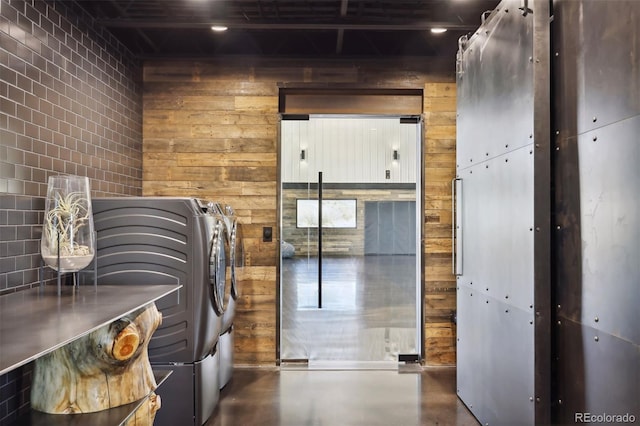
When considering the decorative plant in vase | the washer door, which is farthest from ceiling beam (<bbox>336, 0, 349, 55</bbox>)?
the decorative plant in vase

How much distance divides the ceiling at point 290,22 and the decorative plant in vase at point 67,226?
1596 mm

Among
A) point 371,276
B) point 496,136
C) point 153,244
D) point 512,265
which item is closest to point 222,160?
point 153,244

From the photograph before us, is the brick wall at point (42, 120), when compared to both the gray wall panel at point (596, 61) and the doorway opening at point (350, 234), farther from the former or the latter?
the gray wall panel at point (596, 61)

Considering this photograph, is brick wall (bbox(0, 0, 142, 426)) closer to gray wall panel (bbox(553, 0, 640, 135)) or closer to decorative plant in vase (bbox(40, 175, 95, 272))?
decorative plant in vase (bbox(40, 175, 95, 272))

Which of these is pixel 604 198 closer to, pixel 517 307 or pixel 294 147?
pixel 517 307

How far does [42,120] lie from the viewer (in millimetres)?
2617

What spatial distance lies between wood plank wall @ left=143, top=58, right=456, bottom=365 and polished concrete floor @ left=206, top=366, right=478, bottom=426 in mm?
425

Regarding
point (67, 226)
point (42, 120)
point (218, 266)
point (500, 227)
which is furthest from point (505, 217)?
point (42, 120)

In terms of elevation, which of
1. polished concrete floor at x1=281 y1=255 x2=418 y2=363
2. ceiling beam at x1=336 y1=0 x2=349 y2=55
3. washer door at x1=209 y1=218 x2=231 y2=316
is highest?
ceiling beam at x1=336 y1=0 x2=349 y2=55

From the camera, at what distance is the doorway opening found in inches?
162

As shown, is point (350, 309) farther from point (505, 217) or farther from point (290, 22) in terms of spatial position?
point (290, 22)

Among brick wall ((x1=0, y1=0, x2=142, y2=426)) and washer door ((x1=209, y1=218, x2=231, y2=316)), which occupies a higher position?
brick wall ((x1=0, y1=0, x2=142, y2=426))

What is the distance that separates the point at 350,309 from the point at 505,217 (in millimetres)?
2219

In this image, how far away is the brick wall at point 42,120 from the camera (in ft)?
7.63
